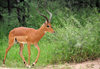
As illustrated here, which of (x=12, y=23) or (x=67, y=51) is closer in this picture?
(x=67, y=51)

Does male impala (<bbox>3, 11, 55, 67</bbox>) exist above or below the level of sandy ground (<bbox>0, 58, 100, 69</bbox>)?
above

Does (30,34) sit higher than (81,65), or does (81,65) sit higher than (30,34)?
(30,34)

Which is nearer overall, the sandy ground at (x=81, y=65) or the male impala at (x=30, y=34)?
the sandy ground at (x=81, y=65)

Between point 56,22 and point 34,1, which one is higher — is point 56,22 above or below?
below

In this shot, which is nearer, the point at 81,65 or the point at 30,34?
the point at 81,65

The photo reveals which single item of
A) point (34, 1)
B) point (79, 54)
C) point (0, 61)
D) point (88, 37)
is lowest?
point (0, 61)

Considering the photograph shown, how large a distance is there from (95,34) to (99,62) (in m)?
0.94

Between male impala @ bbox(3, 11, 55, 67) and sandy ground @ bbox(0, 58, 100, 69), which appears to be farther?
male impala @ bbox(3, 11, 55, 67)

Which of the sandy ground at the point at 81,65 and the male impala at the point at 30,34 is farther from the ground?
the male impala at the point at 30,34

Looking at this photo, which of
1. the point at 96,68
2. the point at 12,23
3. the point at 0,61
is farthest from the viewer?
the point at 12,23

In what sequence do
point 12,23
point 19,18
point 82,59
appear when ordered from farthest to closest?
point 19,18
point 12,23
point 82,59

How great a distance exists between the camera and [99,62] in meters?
6.91

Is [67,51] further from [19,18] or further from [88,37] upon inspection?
[19,18]

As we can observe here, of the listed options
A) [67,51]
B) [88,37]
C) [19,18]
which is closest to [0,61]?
[67,51]
